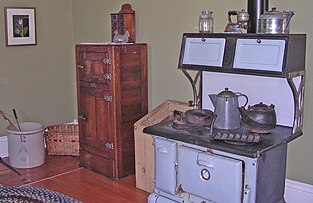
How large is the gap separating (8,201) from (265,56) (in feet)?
6.62

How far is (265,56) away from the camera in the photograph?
8.14 feet

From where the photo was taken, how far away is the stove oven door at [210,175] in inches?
92.7

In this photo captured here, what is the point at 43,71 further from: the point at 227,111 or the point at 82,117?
the point at 227,111

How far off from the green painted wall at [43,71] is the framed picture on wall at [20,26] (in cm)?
5

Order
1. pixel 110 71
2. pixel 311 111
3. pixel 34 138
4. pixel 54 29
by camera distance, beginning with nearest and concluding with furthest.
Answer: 1. pixel 311 111
2. pixel 110 71
3. pixel 34 138
4. pixel 54 29

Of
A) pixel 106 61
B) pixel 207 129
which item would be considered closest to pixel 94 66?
pixel 106 61

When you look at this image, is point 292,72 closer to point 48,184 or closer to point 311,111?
point 311,111

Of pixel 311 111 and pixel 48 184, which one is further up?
pixel 311 111

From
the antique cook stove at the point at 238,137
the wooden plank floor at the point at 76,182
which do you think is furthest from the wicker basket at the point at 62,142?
the antique cook stove at the point at 238,137

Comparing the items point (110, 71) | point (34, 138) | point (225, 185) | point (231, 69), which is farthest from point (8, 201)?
point (231, 69)

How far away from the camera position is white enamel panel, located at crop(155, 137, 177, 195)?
2.65 m

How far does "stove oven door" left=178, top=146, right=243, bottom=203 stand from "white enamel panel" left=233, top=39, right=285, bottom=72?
1.89 ft

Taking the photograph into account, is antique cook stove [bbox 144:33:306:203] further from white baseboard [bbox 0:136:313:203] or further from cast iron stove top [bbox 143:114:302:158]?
white baseboard [bbox 0:136:313:203]

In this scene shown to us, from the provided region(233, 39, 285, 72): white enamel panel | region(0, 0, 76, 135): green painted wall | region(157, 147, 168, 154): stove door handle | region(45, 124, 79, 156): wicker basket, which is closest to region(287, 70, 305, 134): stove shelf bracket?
region(233, 39, 285, 72): white enamel panel
